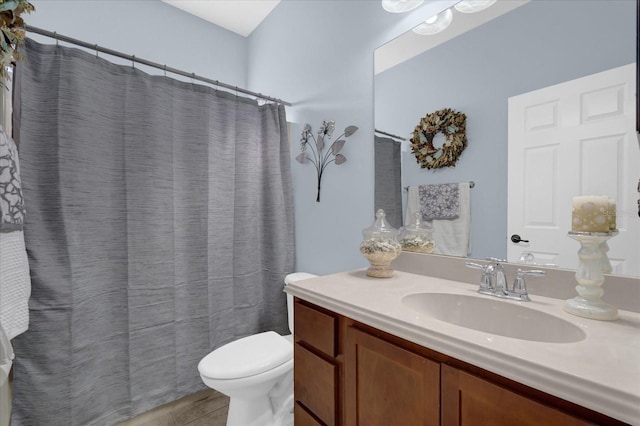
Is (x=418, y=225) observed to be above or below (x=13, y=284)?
above

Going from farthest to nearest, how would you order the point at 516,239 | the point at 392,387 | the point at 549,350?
the point at 516,239 → the point at 392,387 → the point at 549,350

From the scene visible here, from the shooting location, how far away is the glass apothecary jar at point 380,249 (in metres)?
1.15

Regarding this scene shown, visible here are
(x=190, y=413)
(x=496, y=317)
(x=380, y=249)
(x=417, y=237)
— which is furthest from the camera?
(x=190, y=413)

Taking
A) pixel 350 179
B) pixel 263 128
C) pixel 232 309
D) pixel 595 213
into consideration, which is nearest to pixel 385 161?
pixel 350 179

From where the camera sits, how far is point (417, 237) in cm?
128

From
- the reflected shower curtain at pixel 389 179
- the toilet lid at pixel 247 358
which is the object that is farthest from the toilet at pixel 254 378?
the reflected shower curtain at pixel 389 179

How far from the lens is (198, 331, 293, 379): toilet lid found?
123 cm

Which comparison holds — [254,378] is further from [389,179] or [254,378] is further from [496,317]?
[389,179]

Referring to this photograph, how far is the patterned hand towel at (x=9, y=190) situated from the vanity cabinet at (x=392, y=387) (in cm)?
111

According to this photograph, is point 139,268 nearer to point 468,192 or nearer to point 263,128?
point 263,128

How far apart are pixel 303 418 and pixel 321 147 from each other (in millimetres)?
1382

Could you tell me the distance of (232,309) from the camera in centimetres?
186

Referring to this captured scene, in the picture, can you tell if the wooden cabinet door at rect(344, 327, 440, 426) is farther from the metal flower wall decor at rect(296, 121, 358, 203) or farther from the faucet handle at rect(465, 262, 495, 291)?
the metal flower wall decor at rect(296, 121, 358, 203)

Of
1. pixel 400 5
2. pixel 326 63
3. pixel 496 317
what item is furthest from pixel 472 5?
pixel 496 317
